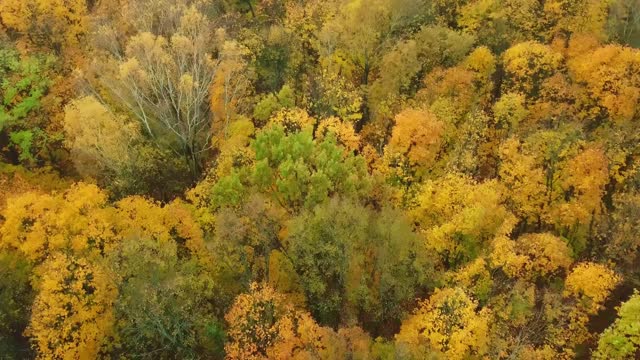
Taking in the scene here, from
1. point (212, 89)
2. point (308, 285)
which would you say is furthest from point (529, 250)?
point (212, 89)

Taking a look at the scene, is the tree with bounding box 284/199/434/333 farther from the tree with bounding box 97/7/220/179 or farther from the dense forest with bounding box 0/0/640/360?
the tree with bounding box 97/7/220/179

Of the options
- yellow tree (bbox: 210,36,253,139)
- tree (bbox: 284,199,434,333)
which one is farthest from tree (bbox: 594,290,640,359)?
yellow tree (bbox: 210,36,253,139)

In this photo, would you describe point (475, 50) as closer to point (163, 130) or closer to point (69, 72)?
point (163, 130)

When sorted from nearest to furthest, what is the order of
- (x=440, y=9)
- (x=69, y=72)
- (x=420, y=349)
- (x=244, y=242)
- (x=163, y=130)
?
(x=420, y=349), (x=244, y=242), (x=163, y=130), (x=69, y=72), (x=440, y=9)

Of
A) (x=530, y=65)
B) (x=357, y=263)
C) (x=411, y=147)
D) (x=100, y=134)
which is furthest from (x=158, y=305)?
(x=530, y=65)

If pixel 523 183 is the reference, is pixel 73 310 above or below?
below

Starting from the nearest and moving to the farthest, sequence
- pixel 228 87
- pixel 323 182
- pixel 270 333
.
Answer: pixel 270 333, pixel 323 182, pixel 228 87

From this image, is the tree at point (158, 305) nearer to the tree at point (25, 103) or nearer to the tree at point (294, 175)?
the tree at point (294, 175)

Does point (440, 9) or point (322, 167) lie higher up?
point (440, 9)

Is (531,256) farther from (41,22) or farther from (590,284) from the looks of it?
(41,22)
